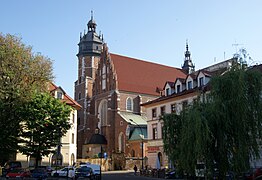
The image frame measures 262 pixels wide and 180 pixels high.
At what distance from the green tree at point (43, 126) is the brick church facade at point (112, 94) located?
25.4 meters

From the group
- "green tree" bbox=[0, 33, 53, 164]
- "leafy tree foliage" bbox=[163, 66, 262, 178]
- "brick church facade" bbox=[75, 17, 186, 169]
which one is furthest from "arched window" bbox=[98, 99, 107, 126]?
"leafy tree foliage" bbox=[163, 66, 262, 178]

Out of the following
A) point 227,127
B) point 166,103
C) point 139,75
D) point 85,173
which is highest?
point 139,75

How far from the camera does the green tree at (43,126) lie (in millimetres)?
35062

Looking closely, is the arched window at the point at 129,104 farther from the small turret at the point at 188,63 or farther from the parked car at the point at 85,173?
the small turret at the point at 188,63

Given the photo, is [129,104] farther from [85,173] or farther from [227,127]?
[227,127]

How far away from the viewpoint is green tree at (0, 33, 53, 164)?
31719 millimetres

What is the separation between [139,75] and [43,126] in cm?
3995

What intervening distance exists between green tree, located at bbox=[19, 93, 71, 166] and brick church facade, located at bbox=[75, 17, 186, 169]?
999 inches

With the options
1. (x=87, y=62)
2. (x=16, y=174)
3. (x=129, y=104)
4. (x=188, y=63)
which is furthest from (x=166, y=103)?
(x=188, y=63)

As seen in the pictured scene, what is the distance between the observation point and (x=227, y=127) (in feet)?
61.0

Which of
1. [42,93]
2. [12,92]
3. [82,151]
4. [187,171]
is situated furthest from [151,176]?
[82,151]

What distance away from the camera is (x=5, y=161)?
37.9 metres

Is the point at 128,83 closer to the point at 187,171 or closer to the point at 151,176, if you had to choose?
the point at 151,176

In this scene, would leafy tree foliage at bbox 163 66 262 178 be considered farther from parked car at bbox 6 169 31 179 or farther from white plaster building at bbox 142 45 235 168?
white plaster building at bbox 142 45 235 168
